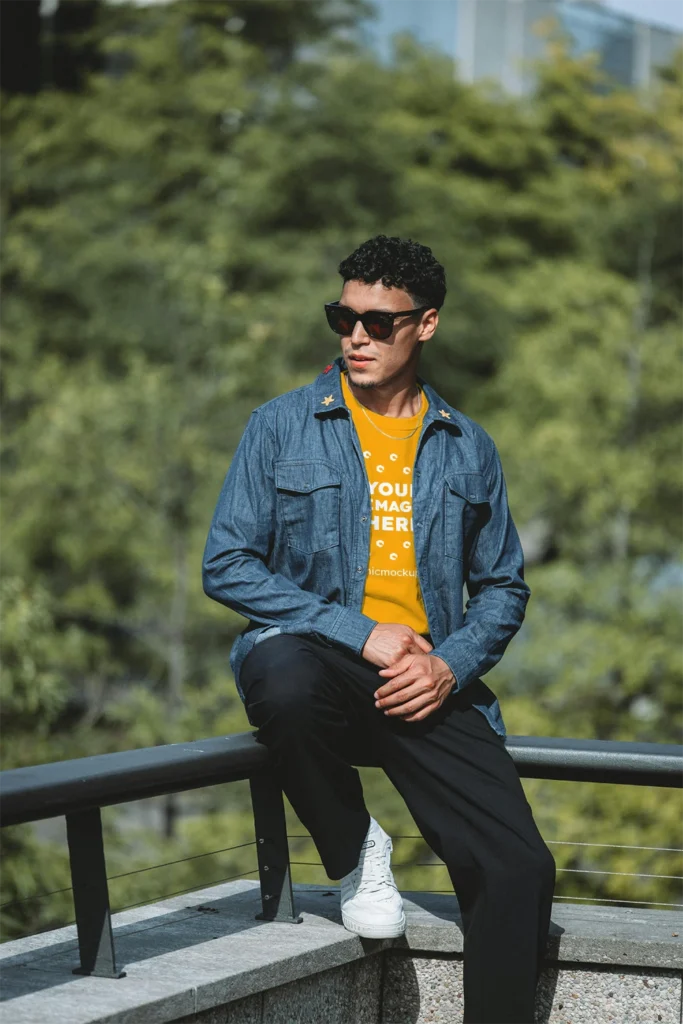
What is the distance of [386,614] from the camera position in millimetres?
3336

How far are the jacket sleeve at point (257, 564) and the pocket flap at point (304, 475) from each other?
27mm

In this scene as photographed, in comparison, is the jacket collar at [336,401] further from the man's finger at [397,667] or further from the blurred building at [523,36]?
the blurred building at [523,36]

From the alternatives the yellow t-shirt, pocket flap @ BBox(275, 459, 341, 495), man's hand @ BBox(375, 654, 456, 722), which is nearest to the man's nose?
the yellow t-shirt

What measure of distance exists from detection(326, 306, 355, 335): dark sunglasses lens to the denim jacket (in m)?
0.13

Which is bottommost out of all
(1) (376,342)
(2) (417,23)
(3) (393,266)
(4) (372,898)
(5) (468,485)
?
(4) (372,898)

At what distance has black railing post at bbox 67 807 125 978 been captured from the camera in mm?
2781

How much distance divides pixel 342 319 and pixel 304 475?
0.43 metres

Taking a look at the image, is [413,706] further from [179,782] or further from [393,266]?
[393,266]

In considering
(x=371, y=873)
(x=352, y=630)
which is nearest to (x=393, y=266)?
(x=352, y=630)

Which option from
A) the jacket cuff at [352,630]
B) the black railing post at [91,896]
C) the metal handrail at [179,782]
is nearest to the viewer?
the metal handrail at [179,782]

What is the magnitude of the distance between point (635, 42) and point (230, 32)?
29.1 ft

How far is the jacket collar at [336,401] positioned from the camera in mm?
3422

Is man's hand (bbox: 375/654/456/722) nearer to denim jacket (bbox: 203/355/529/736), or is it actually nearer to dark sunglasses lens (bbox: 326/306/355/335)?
denim jacket (bbox: 203/355/529/736)

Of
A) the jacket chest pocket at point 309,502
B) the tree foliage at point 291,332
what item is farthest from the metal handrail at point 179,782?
the tree foliage at point 291,332
